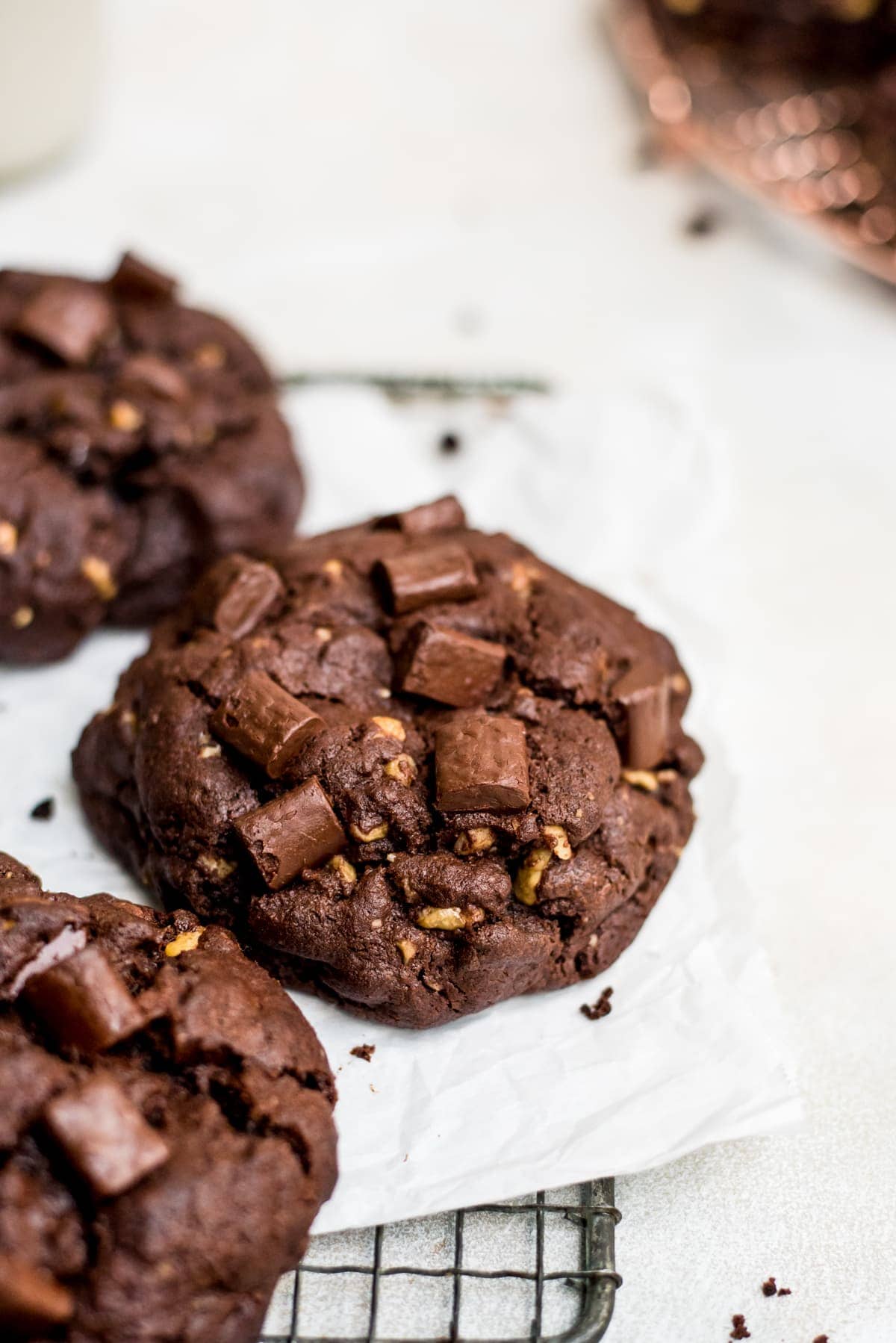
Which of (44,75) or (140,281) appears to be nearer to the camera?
(140,281)

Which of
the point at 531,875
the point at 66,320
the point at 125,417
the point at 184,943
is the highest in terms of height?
the point at 66,320

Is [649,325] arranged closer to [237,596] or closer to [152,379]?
[152,379]

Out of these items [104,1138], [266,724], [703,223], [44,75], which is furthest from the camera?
[703,223]

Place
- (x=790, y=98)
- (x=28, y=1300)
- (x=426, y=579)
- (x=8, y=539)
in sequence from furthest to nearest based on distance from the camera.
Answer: (x=790, y=98) < (x=8, y=539) < (x=426, y=579) < (x=28, y=1300)

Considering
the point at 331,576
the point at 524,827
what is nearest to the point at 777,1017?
the point at 524,827

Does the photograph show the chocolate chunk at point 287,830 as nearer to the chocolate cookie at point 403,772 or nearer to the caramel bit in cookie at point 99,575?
the chocolate cookie at point 403,772

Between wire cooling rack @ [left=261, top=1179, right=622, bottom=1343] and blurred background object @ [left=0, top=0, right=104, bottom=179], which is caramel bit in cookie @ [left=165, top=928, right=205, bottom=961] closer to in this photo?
wire cooling rack @ [left=261, top=1179, right=622, bottom=1343]

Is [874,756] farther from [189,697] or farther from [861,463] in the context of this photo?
[189,697]

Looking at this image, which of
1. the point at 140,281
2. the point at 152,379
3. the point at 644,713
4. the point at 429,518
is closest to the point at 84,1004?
the point at 644,713
